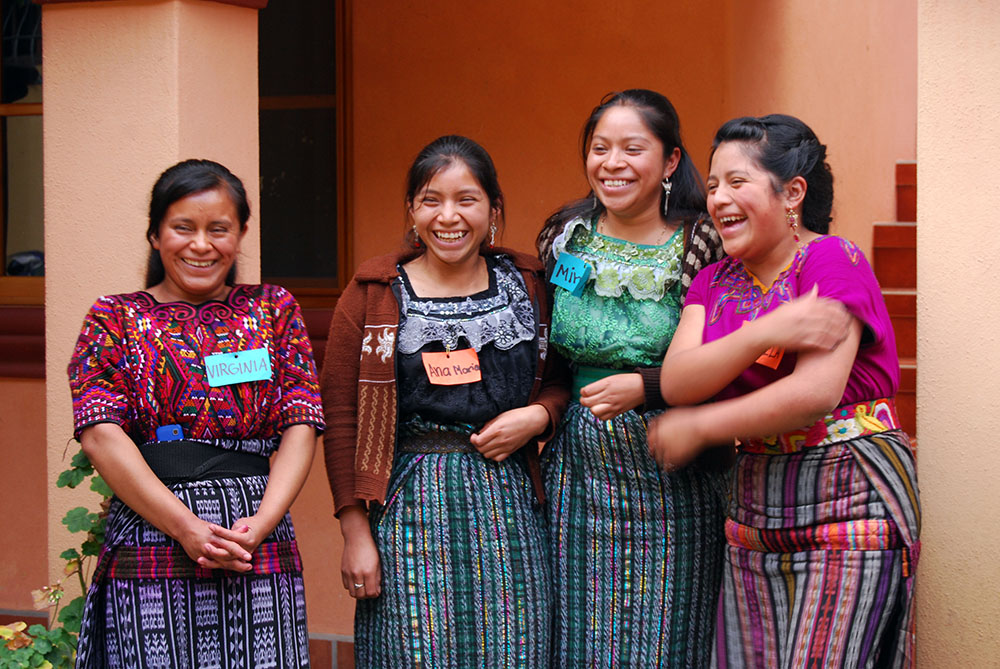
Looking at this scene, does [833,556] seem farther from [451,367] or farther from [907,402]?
[907,402]

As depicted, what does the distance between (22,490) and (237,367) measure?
293 centimetres

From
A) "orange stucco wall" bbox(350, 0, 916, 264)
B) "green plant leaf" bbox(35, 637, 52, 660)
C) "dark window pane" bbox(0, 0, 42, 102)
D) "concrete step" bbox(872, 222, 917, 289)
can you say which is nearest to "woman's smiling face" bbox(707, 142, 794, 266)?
"green plant leaf" bbox(35, 637, 52, 660)

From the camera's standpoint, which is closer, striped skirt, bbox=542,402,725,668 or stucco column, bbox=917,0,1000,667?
stucco column, bbox=917,0,1000,667

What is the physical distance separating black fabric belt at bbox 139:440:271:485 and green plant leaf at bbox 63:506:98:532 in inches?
28.9

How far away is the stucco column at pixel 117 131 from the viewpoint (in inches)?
137

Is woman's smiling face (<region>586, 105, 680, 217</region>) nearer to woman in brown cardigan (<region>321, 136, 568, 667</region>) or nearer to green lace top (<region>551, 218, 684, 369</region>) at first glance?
green lace top (<region>551, 218, 684, 369</region>)

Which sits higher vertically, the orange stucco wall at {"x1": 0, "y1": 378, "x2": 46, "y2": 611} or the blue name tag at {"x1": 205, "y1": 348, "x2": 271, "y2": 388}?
the blue name tag at {"x1": 205, "y1": 348, "x2": 271, "y2": 388}

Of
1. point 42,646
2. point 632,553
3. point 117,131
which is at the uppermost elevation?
point 117,131

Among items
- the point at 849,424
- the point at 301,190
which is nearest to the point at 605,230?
the point at 849,424

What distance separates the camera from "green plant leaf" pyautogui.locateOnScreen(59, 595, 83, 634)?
3.38 meters

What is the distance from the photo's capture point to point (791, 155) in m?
2.58

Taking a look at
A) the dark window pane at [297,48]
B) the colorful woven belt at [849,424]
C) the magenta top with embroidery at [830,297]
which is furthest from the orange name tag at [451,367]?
the dark window pane at [297,48]

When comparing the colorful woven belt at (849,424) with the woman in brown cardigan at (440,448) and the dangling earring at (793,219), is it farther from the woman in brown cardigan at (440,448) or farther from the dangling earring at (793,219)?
the woman in brown cardigan at (440,448)

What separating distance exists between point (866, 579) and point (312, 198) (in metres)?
3.64
